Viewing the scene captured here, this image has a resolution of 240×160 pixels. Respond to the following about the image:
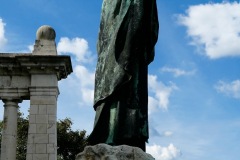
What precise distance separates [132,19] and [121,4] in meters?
0.22

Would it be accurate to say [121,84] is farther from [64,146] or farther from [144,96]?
[64,146]

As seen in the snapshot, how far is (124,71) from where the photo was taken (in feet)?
19.6

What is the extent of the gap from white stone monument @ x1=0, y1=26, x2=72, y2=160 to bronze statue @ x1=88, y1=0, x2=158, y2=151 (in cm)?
1499

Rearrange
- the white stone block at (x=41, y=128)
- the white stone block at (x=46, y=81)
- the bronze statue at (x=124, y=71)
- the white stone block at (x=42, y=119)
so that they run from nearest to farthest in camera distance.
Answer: the bronze statue at (x=124, y=71) → the white stone block at (x=41, y=128) → the white stone block at (x=42, y=119) → the white stone block at (x=46, y=81)

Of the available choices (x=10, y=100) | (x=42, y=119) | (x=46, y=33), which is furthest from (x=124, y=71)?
(x=10, y=100)

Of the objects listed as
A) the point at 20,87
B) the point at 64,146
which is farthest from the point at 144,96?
the point at 64,146

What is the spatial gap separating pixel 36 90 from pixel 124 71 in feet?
54.5

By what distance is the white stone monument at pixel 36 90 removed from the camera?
2103 cm

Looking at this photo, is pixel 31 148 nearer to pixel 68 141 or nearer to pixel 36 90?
pixel 36 90

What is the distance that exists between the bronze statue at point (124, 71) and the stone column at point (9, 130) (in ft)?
52.4

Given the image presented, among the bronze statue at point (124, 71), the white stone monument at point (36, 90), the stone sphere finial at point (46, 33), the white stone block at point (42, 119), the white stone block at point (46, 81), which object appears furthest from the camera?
the stone sphere finial at point (46, 33)

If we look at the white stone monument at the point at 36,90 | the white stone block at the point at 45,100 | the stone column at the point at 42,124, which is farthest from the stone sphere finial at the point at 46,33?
the white stone block at the point at 45,100

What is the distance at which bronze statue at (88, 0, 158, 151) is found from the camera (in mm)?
5863

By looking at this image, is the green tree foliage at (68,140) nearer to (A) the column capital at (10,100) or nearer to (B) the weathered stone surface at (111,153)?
(A) the column capital at (10,100)
